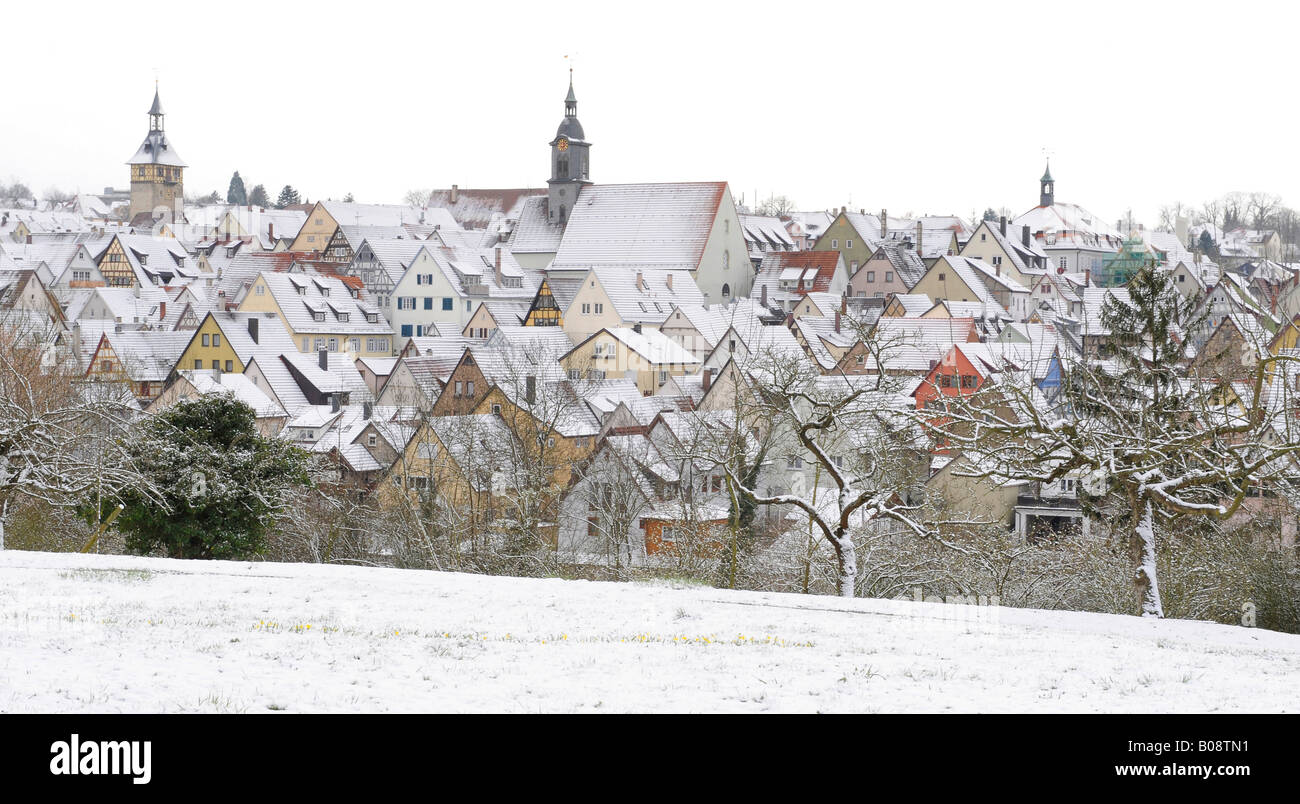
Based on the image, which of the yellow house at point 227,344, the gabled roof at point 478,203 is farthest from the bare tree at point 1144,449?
the gabled roof at point 478,203

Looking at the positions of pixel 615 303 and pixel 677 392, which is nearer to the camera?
pixel 677 392

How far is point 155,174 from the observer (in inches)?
6526

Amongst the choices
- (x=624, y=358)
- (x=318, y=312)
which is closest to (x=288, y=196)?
(x=318, y=312)

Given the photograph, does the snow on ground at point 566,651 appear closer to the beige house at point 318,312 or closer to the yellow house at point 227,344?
the yellow house at point 227,344

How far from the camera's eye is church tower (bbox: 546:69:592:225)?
106m

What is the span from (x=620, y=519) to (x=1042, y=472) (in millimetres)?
18218

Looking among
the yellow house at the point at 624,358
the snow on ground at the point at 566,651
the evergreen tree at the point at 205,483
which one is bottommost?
the snow on ground at the point at 566,651

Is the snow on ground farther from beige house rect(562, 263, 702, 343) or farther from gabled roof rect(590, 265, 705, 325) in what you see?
gabled roof rect(590, 265, 705, 325)

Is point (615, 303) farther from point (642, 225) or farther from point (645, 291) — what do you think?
point (642, 225)

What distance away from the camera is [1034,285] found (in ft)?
351

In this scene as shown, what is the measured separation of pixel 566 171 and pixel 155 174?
→ 252 feet

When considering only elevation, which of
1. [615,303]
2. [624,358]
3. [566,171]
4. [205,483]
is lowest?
[205,483]

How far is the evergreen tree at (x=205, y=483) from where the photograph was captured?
26.2 metres

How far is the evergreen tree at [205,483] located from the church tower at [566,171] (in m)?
79.7
